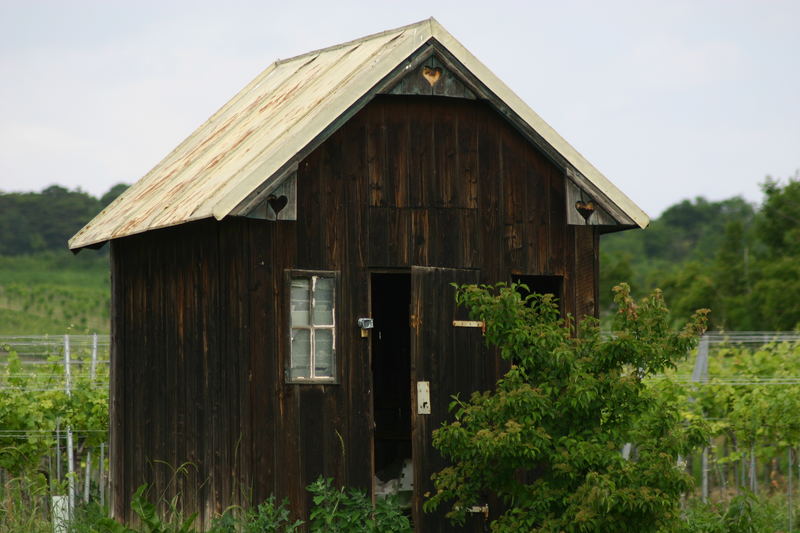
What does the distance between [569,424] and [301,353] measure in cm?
256

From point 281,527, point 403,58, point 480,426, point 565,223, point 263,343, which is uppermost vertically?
point 403,58

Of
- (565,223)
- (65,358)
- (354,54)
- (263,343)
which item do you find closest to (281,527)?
(263,343)

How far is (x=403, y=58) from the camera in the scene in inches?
488

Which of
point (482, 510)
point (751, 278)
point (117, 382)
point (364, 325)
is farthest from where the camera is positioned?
point (751, 278)

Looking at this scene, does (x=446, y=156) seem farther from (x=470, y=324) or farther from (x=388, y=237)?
(x=470, y=324)

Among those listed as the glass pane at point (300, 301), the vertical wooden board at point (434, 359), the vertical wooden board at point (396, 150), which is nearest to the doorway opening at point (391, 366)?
the vertical wooden board at point (434, 359)

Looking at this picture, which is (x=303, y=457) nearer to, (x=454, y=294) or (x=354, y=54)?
(x=454, y=294)

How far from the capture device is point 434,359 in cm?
1283

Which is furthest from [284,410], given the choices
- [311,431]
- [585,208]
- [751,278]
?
[751,278]

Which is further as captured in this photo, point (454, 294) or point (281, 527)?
point (454, 294)

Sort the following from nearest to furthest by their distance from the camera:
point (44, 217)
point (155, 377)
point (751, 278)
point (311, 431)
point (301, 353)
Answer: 1. point (311, 431)
2. point (301, 353)
3. point (155, 377)
4. point (751, 278)
5. point (44, 217)

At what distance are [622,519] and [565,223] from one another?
3.31 m

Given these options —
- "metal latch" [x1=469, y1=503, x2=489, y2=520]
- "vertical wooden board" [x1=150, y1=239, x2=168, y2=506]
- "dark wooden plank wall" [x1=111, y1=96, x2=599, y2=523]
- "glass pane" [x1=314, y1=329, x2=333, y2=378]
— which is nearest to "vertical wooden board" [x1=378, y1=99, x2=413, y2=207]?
"dark wooden plank wall" [x1=111, y1=96, x2=599, y2=523]

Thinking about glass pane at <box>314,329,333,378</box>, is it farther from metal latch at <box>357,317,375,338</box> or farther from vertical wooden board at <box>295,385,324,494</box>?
metal latch at <box>357,317,375,338</box>
